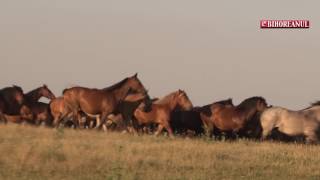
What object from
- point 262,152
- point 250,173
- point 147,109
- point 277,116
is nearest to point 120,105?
point 147,109

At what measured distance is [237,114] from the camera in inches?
1016

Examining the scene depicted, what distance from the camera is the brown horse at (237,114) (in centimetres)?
2577

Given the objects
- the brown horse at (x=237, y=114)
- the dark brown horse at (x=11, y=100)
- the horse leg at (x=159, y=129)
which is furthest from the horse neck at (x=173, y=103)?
the dark brown horse at (x=11, y=100)

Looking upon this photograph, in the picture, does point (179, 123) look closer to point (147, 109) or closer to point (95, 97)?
point (147, 109)

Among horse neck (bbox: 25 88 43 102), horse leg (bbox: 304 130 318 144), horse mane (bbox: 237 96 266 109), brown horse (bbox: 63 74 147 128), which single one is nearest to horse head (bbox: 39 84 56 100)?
horse neck (bbox: 25 88 43 102)

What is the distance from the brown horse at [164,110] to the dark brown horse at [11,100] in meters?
4.46

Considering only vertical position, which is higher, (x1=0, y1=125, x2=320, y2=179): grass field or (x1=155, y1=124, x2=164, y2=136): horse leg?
(x1=0, y1=125, x2=320, y2=179): grass field

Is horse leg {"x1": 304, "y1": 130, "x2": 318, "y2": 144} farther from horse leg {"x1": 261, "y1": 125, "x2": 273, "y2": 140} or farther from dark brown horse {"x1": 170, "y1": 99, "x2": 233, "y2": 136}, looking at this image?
dark brown horse {"x1": 170, "y1": 99, "x2": 233, "y2": 136}

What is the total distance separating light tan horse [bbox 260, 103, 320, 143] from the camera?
25.3 m

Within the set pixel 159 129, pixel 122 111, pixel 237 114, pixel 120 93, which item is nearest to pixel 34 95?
pixel 122 111

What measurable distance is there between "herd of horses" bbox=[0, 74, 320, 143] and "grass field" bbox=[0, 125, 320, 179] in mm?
4388

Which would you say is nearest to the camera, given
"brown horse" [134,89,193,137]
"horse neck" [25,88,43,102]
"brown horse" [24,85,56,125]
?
"brown horse" [134,89,193,137]

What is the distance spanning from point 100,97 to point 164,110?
2353 millimetres

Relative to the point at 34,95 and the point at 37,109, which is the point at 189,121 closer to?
the point at 37,109
